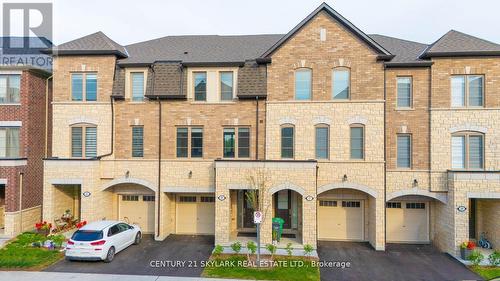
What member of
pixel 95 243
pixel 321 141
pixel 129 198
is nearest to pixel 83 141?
pixel 129 198

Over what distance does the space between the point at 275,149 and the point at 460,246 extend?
984 centimetres

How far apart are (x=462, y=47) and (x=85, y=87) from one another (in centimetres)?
2072

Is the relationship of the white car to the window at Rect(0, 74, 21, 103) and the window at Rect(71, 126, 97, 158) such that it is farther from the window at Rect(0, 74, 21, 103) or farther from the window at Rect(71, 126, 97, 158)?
the window at Rect(0, 74, 21, 103)

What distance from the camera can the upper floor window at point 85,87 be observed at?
57.0 ft

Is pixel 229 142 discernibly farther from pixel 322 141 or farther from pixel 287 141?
pixel 322 141

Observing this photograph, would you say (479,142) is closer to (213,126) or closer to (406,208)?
(406,208)

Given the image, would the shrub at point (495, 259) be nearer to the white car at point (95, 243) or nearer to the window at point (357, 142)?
the window at point (357, 142)

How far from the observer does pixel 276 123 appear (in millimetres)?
16328

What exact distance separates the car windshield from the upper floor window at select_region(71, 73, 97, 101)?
7.89 metres

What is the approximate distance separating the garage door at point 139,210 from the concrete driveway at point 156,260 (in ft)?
4.70

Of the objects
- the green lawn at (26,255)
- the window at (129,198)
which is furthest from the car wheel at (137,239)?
the green lawn at (26,255)

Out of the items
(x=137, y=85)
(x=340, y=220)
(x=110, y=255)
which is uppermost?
(x=137, y=85)

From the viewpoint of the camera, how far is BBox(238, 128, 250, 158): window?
Result: 1688cm

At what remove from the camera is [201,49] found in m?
19.1
